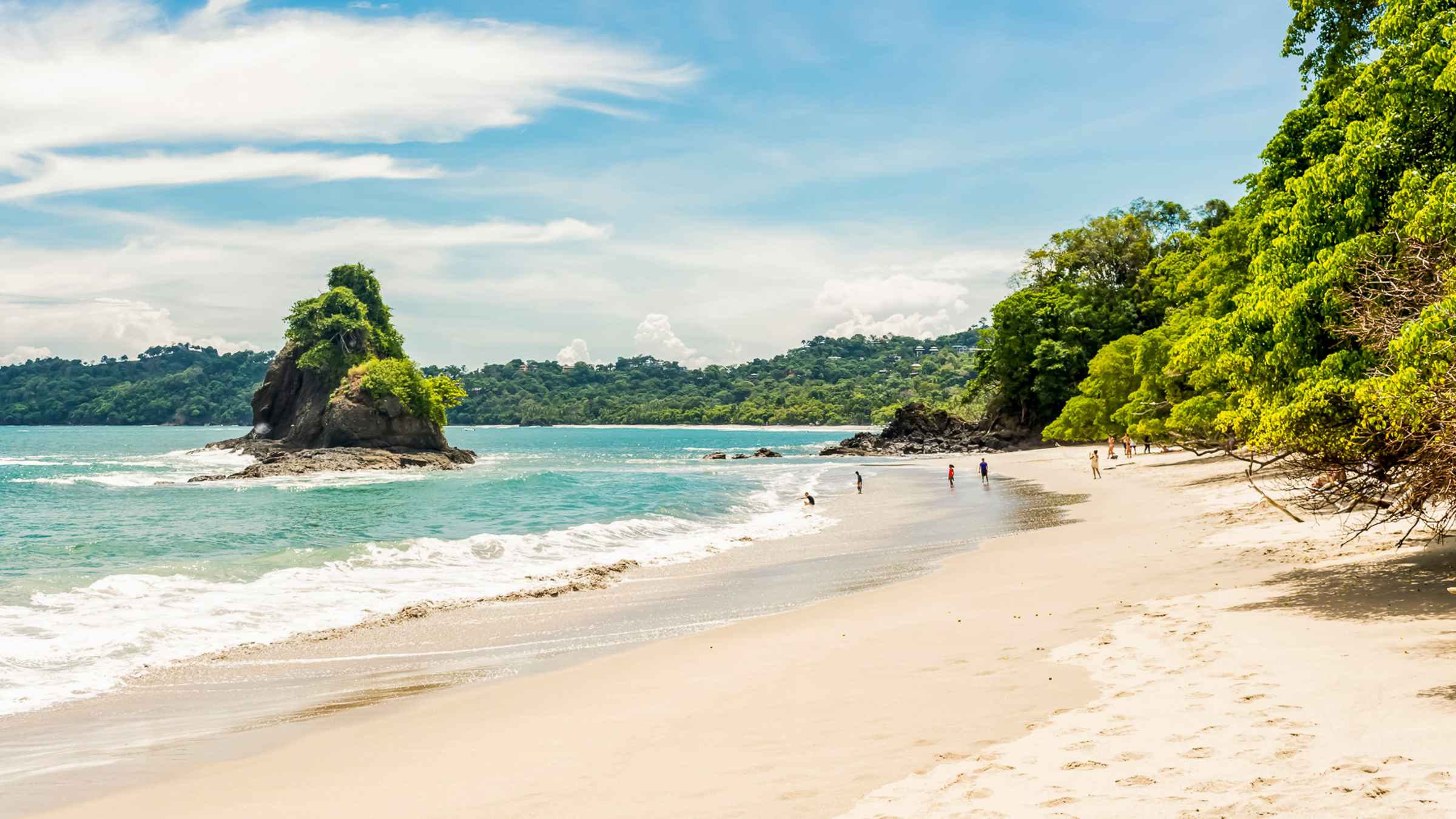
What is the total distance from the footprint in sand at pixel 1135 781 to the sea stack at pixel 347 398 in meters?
60.4

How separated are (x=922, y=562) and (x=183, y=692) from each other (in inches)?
498

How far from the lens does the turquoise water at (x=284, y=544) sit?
41.4 feet

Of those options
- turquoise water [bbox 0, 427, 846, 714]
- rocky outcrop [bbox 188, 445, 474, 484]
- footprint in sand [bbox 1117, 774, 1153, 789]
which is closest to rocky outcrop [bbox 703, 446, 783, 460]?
turquoise water [bbox 0, 427, 846, 714]

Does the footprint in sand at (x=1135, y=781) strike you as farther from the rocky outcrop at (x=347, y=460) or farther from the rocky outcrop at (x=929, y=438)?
the rocky outcrop at (x=929, y=438)

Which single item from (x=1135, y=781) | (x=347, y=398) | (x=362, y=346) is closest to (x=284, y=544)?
(x=1135, y=781)

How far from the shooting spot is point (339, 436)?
71.2 m

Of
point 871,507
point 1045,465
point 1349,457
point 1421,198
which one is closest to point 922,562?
point 1349,457

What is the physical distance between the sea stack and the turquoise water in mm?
10800

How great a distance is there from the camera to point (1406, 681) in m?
6.40

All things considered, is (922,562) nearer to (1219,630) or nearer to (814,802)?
(1219,630)

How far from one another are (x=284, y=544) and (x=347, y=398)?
53.4 meters

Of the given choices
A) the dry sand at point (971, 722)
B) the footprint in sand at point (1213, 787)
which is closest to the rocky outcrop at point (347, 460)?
the dry sand at point (971, 722)

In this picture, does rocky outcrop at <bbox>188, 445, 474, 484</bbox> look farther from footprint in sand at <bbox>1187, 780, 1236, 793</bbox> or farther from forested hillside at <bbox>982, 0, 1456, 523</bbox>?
footprint in sand at <bbox>1187, 780, 1236, 793</bbox>

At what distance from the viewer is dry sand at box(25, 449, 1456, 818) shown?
5.20 meters
